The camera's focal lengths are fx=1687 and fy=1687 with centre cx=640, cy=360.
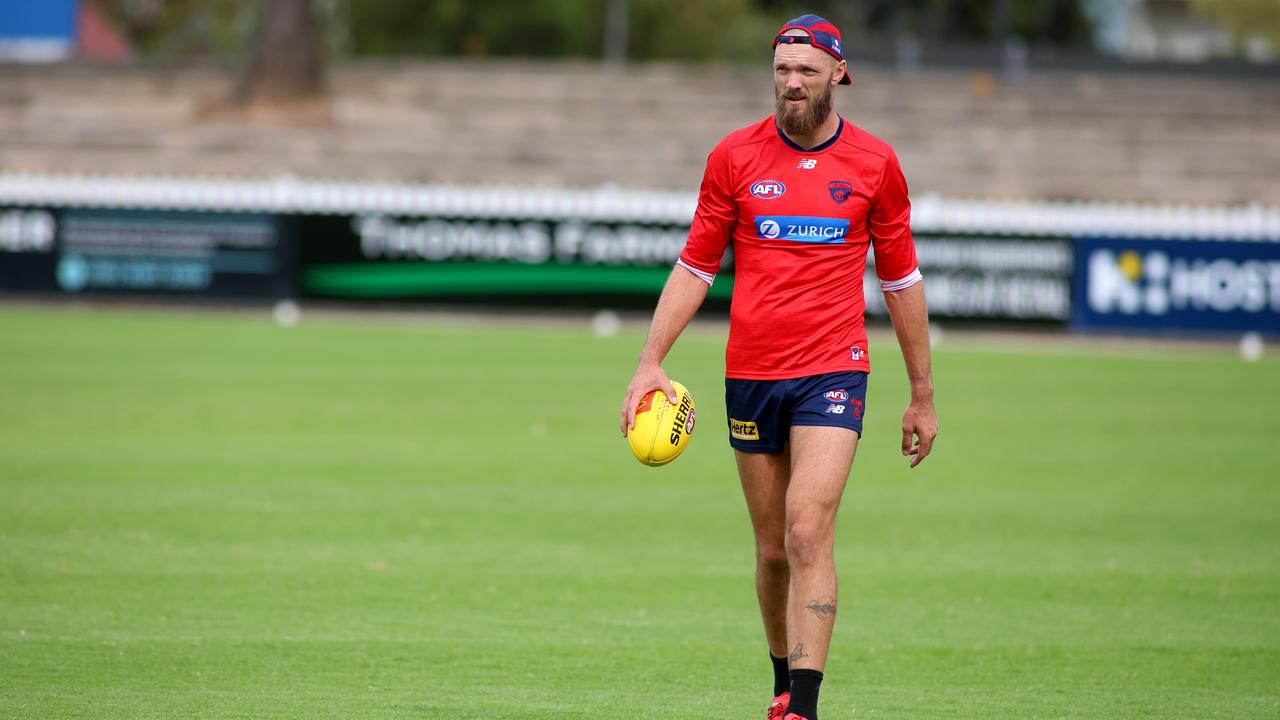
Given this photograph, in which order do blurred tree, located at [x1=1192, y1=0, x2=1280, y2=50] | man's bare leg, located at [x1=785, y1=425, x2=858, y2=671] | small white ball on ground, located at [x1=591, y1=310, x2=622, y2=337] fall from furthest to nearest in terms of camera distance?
blurred tree, located at [x1=1192, y1=0, x2=1280, y2=50], small white ball on ground, located at [x1=591, y1=310, x2=622, y2=337], man's bare leg, located at [x1=785, y1=425, x2=858, y2=671]

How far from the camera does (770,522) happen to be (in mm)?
6270

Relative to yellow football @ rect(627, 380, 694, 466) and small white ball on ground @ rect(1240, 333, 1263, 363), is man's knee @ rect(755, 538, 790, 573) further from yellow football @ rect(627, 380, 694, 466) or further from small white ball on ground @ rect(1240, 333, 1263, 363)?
small white ball on ground @ rect(1240, 333, 1263, 363)

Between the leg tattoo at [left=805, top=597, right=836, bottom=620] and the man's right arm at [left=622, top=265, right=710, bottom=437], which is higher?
the man's right arm at [left=622, top=265, right=710, bottom=437]

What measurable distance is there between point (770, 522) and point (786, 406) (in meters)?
0.46

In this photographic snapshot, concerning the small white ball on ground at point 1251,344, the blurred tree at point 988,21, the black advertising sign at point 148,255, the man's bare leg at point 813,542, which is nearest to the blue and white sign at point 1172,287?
the small white ball on ground at point 1251,344

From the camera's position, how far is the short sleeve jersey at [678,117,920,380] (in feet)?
20.0

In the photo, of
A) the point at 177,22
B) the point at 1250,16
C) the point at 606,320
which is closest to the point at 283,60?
the point at 606,320

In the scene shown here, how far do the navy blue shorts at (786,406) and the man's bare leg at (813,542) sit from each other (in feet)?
0.26

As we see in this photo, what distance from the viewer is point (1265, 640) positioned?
26.2 feet

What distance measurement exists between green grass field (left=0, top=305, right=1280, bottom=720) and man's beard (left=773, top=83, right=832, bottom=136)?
2253mm

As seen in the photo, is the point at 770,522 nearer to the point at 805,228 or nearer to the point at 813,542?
the point at 813,542

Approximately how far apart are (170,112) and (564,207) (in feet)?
59.4

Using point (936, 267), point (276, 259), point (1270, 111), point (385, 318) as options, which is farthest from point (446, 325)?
point (1270, 111)

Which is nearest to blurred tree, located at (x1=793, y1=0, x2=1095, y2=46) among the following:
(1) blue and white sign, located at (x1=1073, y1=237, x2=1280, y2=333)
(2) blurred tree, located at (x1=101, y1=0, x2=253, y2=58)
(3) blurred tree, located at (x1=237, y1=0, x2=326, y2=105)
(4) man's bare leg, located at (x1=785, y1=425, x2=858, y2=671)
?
(2) blurred tree, located at (x1=101, y1=0, x2=253, y2=58)
